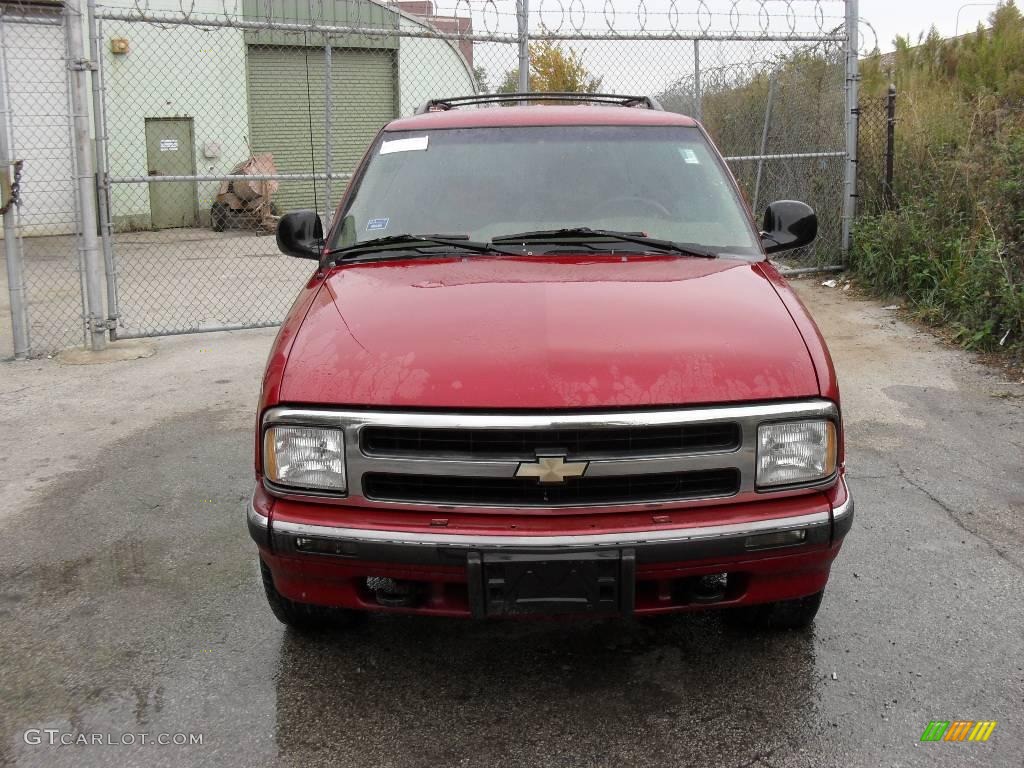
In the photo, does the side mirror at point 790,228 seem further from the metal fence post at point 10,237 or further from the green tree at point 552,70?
the green tree at point 552,70

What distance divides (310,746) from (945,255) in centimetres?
778

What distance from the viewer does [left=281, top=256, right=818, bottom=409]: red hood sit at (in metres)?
2.73

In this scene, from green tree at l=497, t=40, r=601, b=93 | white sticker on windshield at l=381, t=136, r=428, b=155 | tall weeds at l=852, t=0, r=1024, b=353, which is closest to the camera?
white sticker on windshield at l=381, t=136, r=428, b=155

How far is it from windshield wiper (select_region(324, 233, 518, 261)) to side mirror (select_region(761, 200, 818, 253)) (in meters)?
1.34

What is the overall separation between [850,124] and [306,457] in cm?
900

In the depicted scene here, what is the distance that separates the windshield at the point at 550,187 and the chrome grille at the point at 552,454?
1.17 meters

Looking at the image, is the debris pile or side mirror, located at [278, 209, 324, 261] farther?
the debris pile

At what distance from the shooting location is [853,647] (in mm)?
3395

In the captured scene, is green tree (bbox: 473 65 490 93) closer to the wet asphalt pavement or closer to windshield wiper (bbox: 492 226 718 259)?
the wet asphalt pavement

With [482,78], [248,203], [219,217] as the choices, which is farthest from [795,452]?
[219,217]

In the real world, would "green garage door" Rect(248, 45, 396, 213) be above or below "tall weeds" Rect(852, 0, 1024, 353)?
above

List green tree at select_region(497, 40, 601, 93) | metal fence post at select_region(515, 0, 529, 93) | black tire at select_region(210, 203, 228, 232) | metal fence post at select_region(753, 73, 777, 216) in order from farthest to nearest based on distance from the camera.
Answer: green tree at select_region(497, 40, 601, 93) → black tire at select_region(210, 203, 228, 232) → metal fence post at select_region(753, 73, 777, 216) → metal fence post at select_region(515, 0, 529, 93)

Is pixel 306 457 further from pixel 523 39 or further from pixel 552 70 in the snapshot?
pixel 552 70

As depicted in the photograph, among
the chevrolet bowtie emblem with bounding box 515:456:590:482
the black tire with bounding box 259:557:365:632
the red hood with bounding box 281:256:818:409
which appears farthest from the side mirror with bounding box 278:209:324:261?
the chevrolet bowtie emblem with bounding box 515:456:590:482
